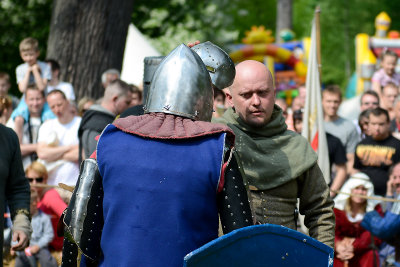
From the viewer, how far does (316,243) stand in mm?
2914

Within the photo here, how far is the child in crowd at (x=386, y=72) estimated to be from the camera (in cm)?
1019

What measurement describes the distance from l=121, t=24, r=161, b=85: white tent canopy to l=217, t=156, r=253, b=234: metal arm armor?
8.94 metres

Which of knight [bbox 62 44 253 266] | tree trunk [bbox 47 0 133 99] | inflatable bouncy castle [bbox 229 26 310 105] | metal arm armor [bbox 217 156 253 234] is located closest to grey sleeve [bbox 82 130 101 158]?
tree trunk [bbox 47 0 133 99]

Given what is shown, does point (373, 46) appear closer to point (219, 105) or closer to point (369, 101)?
point (369, 101)

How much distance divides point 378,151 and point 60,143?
3.07m

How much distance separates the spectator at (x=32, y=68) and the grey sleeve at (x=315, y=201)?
520 cm

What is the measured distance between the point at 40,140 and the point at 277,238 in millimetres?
5076

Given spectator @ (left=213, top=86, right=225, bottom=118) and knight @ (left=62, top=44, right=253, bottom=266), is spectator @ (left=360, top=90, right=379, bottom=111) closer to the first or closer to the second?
spectator @ (left=213, top=86, right=225, bottom=118)

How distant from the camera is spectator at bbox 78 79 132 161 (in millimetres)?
6559

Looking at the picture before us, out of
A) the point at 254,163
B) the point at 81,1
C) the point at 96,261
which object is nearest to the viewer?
the point at 96,261

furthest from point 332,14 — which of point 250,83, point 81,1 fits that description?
point 250,83

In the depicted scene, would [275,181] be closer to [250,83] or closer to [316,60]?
[250,83]

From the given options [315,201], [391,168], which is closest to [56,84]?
[391,168]

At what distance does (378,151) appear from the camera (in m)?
7.35
